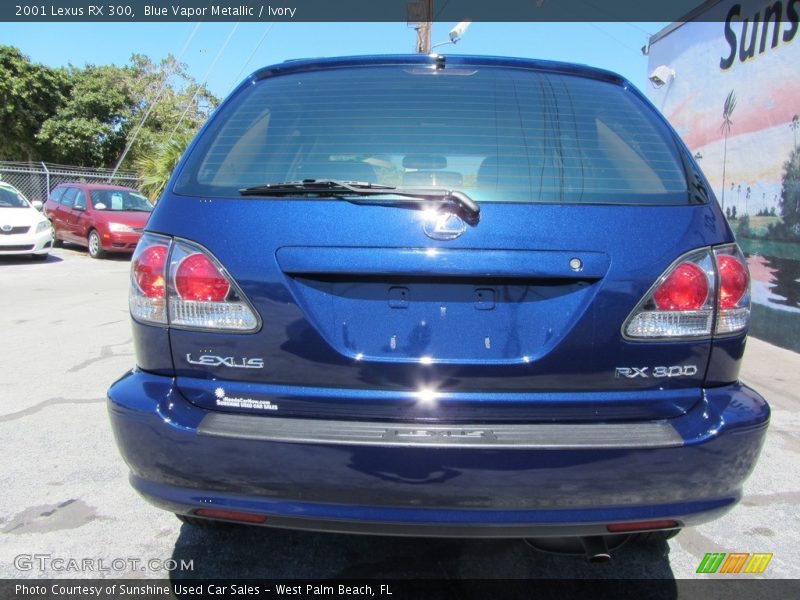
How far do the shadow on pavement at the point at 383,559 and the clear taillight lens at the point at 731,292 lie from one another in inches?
43.2

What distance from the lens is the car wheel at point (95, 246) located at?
13.7 m

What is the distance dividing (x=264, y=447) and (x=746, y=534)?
2253 millimetres

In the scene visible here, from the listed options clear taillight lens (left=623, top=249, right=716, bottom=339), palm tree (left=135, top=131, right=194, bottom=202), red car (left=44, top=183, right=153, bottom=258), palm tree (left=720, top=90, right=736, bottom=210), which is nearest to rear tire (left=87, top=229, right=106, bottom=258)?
red car (left=44, top=183, right=153, bottom=258)

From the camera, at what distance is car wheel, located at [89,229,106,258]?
540 inches

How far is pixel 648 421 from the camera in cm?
187

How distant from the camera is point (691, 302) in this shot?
6.20 ft

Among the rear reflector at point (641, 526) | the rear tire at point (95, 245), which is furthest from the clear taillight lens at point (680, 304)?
the rear tire at point (95, 245)

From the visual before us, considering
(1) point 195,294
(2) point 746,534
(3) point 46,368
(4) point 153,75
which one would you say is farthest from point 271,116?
(4) point 153,75

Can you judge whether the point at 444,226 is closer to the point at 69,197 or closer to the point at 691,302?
the point at 691,302

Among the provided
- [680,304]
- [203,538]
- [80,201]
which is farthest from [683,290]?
[80,201]

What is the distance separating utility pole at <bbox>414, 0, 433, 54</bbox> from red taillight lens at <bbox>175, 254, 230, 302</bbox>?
14376 mm

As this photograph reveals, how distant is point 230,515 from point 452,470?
687mm

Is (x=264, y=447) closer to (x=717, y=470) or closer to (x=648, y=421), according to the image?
(x=648, y=421)

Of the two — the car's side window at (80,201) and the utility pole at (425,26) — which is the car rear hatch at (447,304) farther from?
the utility pole at (425,26)
